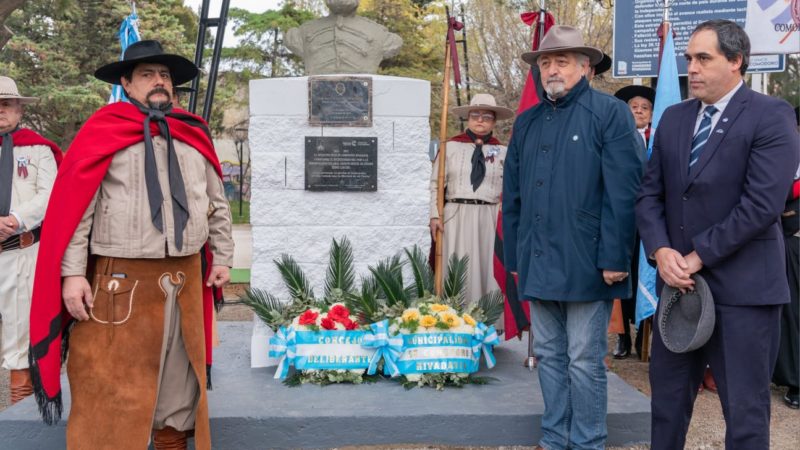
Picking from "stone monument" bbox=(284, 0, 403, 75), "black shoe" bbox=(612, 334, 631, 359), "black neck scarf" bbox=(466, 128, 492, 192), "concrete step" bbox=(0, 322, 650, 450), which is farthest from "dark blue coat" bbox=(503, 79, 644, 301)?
"black shoe" bbox=(612, 334, 631, 359)

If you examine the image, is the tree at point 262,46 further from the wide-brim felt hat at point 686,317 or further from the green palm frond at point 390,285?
the wide-brim felt hat at point 686,317

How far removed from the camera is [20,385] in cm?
509

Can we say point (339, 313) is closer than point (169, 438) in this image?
No

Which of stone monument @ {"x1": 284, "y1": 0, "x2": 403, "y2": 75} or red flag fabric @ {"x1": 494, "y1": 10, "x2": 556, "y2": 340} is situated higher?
stone monument @ {"x1": 284, "y1": 0, "x2": 403, "y2": 75}

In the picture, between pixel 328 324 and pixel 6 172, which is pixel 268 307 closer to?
pixel 328 324

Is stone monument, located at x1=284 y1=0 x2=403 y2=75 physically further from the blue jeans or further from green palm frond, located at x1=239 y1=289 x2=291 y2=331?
the blue jeans

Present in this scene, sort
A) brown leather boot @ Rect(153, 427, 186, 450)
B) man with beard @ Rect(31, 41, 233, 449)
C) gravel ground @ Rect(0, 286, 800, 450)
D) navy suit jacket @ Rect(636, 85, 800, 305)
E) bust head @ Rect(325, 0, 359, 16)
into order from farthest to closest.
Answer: bust head @ Rect(325, 0, 359, 16) < gravel ground @ Rect(0, 286, 800, 450) < brown leather boot @ Rect(153, 427, 186, 450) < man with beard @ Rect(31, 41, 233, 449) < navy suit jacket @ Rect(636, 85, 800, 305)

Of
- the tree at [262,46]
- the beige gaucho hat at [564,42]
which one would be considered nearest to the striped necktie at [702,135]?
the beige gaucho hat at [564,42]

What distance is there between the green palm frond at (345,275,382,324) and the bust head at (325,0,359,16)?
2.06 m

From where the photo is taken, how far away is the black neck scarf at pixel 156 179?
3.32 m

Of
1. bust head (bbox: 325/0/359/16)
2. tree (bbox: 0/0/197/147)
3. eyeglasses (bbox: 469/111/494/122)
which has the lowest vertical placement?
eyeglasses (bbox: 469/111/494/122)

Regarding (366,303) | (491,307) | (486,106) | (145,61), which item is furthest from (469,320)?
(145,61)

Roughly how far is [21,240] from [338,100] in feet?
7.84

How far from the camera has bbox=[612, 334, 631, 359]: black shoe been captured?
6.68 meters
